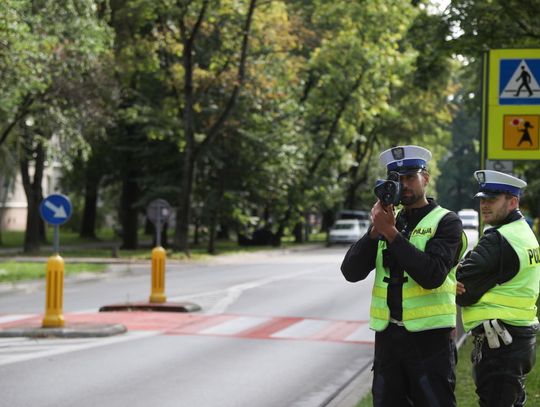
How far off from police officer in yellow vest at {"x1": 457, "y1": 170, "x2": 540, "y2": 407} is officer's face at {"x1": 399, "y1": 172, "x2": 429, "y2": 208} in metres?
0.65

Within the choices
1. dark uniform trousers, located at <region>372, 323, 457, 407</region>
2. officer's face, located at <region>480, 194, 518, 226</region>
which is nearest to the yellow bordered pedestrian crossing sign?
officer's face, located at <region>480, 194, 518, 226</region>

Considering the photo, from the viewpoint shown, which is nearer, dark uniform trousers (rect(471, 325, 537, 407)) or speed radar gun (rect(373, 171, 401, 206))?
speed radar gun (rect(373, 171, 401, 206))

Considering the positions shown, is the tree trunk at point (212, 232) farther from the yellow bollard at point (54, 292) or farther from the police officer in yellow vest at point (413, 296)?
the police officer in yellow vest at point (413, 296)

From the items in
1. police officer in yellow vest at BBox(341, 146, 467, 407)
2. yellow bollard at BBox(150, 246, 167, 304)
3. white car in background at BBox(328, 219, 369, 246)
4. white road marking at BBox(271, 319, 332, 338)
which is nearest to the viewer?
police officer in yellow vest at BBox(341, 146, 467, 407)

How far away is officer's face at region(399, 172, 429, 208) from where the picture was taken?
4.68 meters

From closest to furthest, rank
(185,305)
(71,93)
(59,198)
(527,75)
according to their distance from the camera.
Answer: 1. (527,75)
2. (59,198)
3. (185,305)
4. (71,93)

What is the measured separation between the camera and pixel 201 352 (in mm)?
11711

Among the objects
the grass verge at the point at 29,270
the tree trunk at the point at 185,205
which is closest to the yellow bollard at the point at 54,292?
the grass verge at the point at 29,270

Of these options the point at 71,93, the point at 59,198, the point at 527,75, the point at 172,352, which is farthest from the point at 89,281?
the point at 527,75

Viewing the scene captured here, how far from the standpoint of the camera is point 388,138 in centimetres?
5981

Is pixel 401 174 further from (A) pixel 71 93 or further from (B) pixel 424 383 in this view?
(A) pixel 71 93

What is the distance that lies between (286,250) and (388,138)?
16920mm

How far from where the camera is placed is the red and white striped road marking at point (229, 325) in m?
13.5

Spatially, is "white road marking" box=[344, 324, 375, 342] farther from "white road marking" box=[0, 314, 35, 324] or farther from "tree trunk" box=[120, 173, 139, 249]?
"tree trunk" box=[120, 173, 139, 249]
